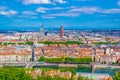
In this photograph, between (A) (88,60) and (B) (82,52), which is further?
(B) (82,52)

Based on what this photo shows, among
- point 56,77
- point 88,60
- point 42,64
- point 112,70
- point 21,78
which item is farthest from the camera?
point 88,60

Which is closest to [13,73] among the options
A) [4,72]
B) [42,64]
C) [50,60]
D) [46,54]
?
[4,72]

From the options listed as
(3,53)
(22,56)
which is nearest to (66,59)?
(22,56)

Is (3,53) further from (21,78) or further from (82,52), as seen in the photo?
(21,78)

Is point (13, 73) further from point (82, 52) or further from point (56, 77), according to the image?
point (82, 52)

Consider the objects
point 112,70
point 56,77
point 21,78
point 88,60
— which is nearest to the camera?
point 21,78

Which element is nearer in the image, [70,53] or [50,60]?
[50,60]

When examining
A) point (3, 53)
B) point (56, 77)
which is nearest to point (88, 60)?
point (3, 53)

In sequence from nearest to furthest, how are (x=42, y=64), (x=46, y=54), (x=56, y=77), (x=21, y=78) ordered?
(x=21, y=78) < (x=56, y=77) < (x=42, y=64) < (x=46, y=54)

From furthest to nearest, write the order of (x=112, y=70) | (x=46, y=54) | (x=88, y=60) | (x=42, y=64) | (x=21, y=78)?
(x=46, y=54) → (x=88, y=60) → (x=42, y=64) → (x=112, y=70) → (x=21, y=78)
